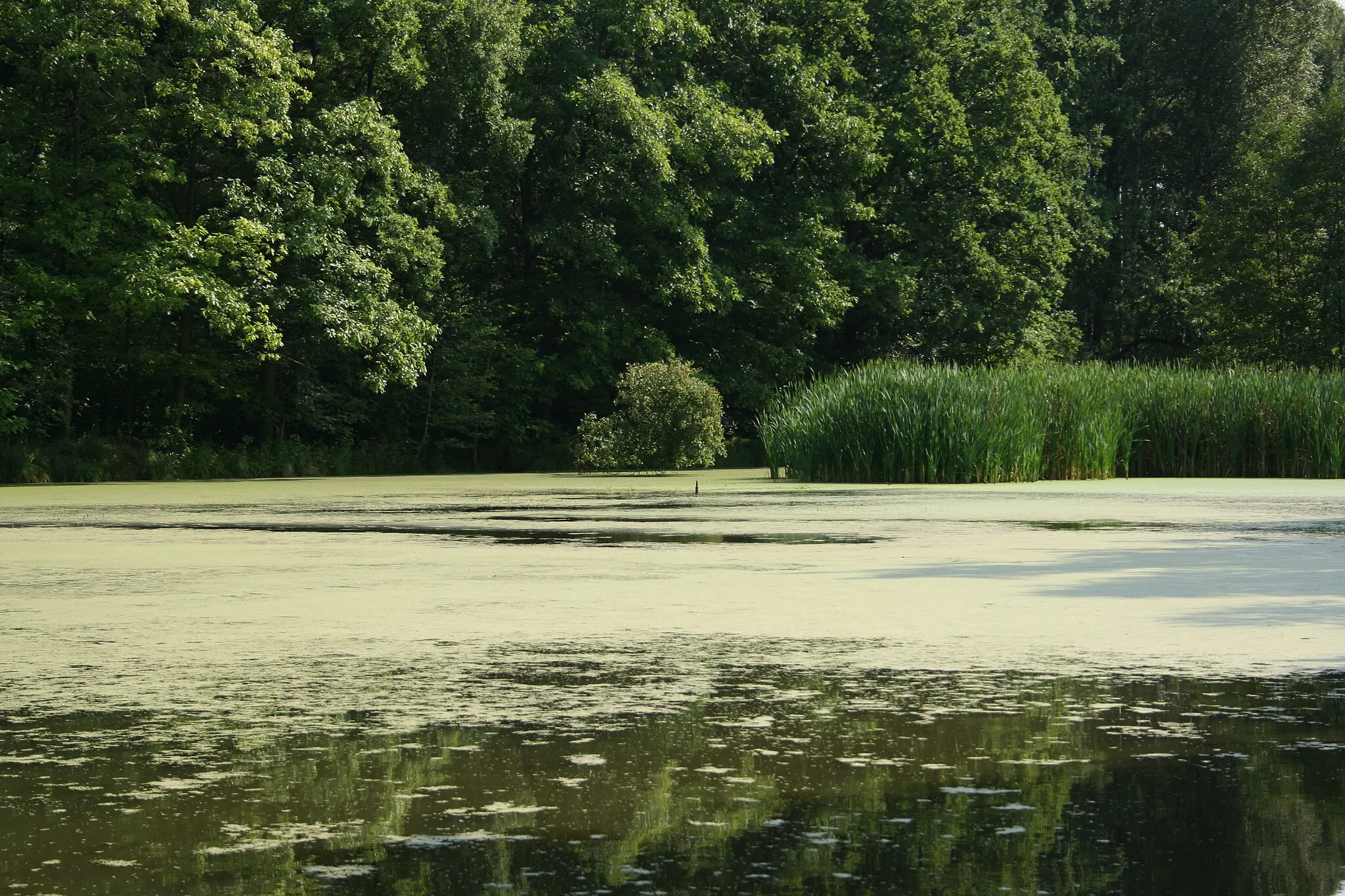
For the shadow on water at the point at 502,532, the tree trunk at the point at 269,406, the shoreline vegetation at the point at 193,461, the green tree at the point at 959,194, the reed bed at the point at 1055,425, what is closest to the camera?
the shadow on water at the point at 502,532

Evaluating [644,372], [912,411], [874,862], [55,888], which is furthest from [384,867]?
[644,372]

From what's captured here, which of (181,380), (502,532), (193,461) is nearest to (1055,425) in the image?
(502,532)

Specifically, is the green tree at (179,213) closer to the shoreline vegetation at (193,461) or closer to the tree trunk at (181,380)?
the tree trunk at (181,380)

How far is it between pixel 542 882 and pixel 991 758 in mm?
1708

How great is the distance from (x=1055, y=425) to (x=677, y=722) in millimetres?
21418

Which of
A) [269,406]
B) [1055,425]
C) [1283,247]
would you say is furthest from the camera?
[1283,247]

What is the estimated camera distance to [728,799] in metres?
4.33

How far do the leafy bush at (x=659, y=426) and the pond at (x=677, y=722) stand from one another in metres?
17.6

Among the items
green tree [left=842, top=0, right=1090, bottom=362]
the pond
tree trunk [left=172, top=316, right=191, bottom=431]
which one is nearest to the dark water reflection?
the pond

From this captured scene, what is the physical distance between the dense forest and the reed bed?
30.7ft

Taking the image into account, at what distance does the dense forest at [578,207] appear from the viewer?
29.7 metres

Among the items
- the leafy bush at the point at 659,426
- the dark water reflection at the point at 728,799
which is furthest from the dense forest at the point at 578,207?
the dark water reflection at the point at 728,799

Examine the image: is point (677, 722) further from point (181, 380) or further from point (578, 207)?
point (578, 207)

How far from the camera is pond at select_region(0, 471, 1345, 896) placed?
3738mm
